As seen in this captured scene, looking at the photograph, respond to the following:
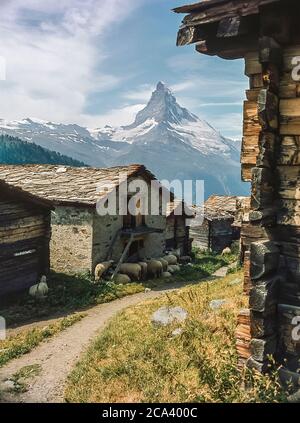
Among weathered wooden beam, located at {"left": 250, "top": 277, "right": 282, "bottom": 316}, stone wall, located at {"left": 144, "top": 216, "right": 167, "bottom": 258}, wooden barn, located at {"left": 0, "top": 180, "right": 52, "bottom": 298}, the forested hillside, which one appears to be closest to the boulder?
weathered wooden beam, located at {"left": 250, "top": 277, "right": 282, "bottom": 316}

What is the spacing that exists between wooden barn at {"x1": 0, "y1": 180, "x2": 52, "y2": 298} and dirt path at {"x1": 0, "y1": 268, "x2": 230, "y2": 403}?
370 centimetres

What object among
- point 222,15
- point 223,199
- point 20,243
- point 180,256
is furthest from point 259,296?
point 223,199

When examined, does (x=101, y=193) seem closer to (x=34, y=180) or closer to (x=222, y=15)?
(x=34, y=180)

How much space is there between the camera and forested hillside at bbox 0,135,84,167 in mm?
106575

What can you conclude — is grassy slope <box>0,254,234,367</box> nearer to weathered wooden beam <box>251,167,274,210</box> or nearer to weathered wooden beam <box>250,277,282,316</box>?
weathered wooden beam <box>250,277,282,316</box>

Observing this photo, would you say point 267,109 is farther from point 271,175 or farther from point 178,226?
point 178,226

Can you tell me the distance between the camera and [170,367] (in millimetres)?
7086

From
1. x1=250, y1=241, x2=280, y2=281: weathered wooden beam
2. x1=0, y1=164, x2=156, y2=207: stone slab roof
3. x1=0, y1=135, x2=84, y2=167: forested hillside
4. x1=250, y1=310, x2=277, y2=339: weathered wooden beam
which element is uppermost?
x1=0, y1=135, x2=84, y2=167: forested hillside

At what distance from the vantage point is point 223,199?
142 ft

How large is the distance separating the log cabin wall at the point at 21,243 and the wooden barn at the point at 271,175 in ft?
41.0

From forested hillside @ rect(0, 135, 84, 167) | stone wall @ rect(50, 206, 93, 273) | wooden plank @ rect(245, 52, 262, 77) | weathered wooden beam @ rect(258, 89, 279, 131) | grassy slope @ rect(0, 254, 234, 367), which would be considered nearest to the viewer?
weathered wooden beam @ rect(258, 89, 279, 131)

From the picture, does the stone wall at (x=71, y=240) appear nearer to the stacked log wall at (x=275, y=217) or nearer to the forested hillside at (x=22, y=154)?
the stacked log wall at (x=275, y=217)

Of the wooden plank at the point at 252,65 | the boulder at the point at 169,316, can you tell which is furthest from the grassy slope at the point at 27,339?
the wooden plank at the point at 252,65
